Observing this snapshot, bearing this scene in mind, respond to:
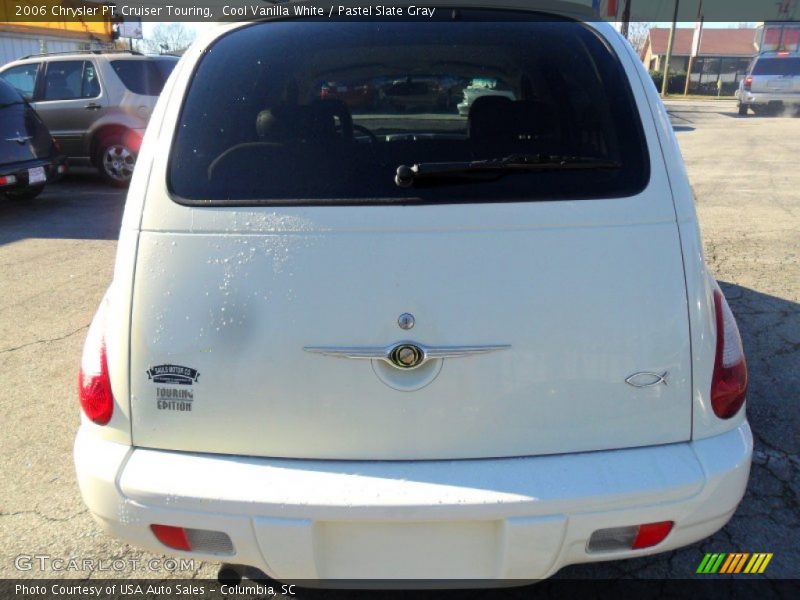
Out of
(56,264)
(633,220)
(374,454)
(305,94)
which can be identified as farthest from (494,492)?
(56,264)

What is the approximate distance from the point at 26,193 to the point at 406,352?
851cm

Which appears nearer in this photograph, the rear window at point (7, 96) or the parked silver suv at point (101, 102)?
the rear window at point (7, 96)

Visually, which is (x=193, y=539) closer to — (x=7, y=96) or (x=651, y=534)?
(x=651, y=534)

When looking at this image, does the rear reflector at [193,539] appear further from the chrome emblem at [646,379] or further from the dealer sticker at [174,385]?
the chrome emblem at [646,379]

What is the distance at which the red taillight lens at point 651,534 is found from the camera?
5.56 ft

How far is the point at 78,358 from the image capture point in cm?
398

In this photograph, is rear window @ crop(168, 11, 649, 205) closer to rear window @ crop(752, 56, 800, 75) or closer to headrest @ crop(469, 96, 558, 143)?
headrest @ crop(469, 96, 558, 143)

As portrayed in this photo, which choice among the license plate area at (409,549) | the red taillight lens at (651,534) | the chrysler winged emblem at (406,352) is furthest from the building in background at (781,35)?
the license plate area at (409,549)

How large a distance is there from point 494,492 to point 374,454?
32 centimetres

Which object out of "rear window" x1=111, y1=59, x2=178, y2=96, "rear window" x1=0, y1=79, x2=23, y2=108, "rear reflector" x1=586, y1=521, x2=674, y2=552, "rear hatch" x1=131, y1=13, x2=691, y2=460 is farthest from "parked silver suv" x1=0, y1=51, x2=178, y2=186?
"rear reflector" x1=586, y1=521, x2=674, y2=552

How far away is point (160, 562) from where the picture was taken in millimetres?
2385

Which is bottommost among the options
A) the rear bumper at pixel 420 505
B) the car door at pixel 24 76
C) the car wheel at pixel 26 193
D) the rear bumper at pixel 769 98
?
the rear bumper at pixel 769 98

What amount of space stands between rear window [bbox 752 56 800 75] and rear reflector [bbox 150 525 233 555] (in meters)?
23.6

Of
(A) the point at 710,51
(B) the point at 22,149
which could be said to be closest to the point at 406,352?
(B) the point at 22,149
